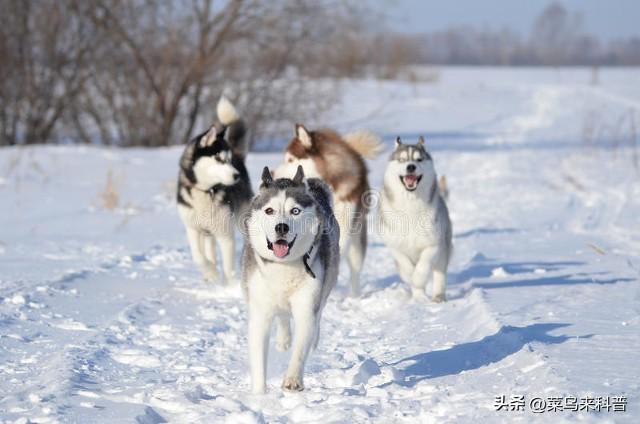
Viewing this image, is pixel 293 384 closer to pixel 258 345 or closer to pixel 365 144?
→ pixel 258 345

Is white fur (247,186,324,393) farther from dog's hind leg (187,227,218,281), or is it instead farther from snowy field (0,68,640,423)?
dog's hind leg (187,227,218,281)

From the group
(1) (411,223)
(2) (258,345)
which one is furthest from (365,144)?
(2) (258,345)

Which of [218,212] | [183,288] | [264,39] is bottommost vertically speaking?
[183,288]

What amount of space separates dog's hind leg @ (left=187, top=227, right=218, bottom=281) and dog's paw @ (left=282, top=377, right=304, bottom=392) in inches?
118

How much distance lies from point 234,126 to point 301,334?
3.91m

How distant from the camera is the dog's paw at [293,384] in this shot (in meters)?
3.98

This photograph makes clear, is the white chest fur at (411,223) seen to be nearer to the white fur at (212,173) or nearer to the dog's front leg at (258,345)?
the white fur at (212,173)

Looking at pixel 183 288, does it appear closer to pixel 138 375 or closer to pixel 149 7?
pixel 138 375

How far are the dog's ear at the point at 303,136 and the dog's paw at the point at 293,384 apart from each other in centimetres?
303

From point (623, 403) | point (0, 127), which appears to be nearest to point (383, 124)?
point (0, 127)

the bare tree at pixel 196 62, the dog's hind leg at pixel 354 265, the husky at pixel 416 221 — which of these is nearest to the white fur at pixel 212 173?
the dog's hind leg at pixel 354 265

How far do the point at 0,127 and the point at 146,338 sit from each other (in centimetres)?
1320

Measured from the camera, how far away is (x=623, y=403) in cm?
343

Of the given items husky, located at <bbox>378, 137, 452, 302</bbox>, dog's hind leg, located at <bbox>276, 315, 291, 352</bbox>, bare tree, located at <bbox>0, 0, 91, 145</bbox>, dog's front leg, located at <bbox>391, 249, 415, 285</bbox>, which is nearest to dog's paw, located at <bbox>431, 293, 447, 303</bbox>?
husky, located at <bbox>378, 137, 452, 302</bbox>
